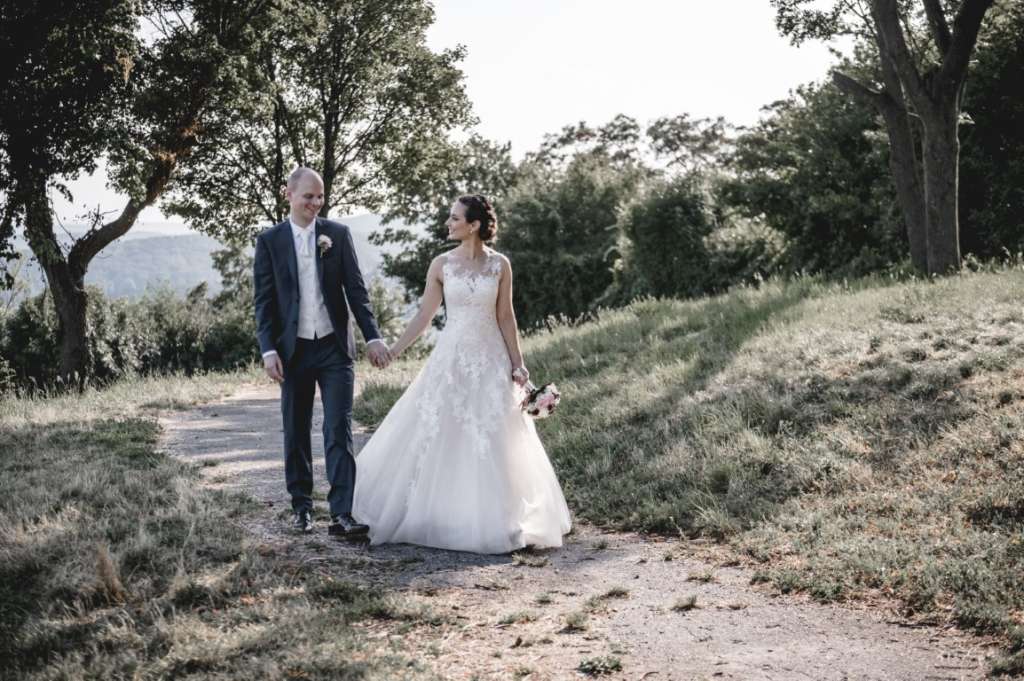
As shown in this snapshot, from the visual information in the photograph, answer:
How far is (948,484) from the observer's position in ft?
21.2

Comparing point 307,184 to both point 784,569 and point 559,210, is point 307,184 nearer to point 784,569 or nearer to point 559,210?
point 784,569

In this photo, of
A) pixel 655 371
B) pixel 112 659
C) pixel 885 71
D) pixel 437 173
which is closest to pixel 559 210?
pixel 437 173

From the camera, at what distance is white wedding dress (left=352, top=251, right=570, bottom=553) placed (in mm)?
6141

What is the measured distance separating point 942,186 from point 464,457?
35.8 ft

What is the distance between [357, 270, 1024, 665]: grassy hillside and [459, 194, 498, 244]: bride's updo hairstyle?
2.60 m

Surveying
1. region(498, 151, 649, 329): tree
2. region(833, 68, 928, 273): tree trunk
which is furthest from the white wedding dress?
region(498, 151, 649, 329): tree

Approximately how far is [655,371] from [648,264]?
51.2 ft

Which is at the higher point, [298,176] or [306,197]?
[298,176]

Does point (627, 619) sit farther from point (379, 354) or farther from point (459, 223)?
point (459, 223)

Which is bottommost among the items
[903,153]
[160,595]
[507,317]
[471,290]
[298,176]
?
[160,595]

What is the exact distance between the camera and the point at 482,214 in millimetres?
6496

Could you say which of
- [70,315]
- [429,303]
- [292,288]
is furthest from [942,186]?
[70,315]

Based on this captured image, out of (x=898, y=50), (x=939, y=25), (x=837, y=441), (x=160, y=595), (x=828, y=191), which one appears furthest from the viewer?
(x=828, y=191)

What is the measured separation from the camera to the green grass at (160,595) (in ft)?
13.4
